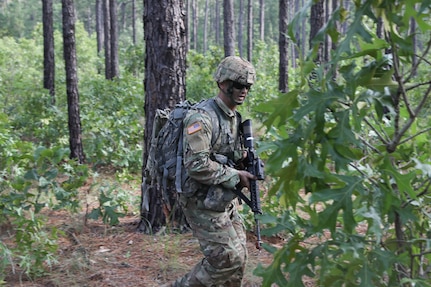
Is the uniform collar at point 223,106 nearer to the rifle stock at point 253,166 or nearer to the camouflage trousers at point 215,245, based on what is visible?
the rifle stock at point 253,166

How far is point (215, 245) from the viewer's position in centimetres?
349

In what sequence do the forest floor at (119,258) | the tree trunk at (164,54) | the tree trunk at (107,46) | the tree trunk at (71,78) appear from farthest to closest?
the tree trunk at (107,46) < the tree trunk at (71,78) < the tree trunk at (164,54) < the forest floor at (119,258)

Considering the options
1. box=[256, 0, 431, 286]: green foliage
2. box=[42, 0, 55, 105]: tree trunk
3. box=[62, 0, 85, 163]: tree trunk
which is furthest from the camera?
box=[42, 0, 55, 105]: tree trunk


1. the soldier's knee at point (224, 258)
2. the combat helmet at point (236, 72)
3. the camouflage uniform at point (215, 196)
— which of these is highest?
the combat helmet at point (236, 72)

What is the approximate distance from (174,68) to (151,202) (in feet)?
4.62

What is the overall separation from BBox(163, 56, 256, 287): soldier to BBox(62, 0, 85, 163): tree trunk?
5.98 metres

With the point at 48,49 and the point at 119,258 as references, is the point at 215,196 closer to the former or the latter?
the point at 119,258

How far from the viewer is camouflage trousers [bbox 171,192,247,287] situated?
3488 millimetres

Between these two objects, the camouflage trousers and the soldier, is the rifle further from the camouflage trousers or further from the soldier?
the camouflage trousers

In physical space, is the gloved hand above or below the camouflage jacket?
below

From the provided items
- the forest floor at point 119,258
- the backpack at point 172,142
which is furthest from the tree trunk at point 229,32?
the backpack at point 172,142

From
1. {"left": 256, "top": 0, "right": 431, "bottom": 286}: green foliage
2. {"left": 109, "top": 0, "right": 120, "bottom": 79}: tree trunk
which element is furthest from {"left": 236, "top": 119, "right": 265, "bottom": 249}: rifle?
{"left": 109, "top": 0, "right": 120, "bottom": 79}: tree trunk

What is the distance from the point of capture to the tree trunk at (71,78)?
901 centimetres

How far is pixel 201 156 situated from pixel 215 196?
332mm
